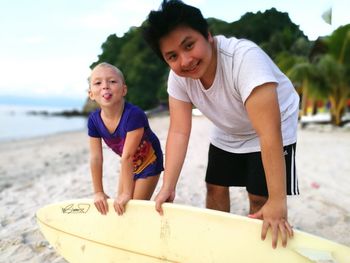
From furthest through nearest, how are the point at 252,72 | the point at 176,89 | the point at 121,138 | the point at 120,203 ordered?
the point at 121,138 < the point at 120,203 < the point at 176,89 < the point at 252,72

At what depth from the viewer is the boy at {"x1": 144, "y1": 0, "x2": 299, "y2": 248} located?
143 centimetres

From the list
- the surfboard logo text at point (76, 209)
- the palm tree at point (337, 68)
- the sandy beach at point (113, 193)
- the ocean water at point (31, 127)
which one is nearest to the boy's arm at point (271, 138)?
the surfboard logo text at point (76, 209)

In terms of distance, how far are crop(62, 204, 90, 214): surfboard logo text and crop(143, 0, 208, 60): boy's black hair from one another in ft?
3.77

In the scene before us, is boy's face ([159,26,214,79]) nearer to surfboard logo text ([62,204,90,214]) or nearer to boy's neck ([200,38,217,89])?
boy's neck ([200,38,217,89])

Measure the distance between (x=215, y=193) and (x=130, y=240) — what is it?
56 centimetres

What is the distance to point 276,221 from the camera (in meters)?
1.51

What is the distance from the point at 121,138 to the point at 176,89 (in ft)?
1.65

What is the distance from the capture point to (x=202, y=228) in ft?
5.93

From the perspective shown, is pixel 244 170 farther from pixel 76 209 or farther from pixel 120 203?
pixel 76 209

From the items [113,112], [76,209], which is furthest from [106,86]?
[76,209]

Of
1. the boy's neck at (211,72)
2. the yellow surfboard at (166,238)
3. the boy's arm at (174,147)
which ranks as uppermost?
the boy's neck at (211,72)

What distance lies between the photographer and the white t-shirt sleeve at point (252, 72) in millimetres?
1388

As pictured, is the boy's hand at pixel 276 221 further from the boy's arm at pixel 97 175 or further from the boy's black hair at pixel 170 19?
the boy's arm at pixel 97 175

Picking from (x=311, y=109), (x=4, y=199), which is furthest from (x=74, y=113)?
(x=4, y=199)
